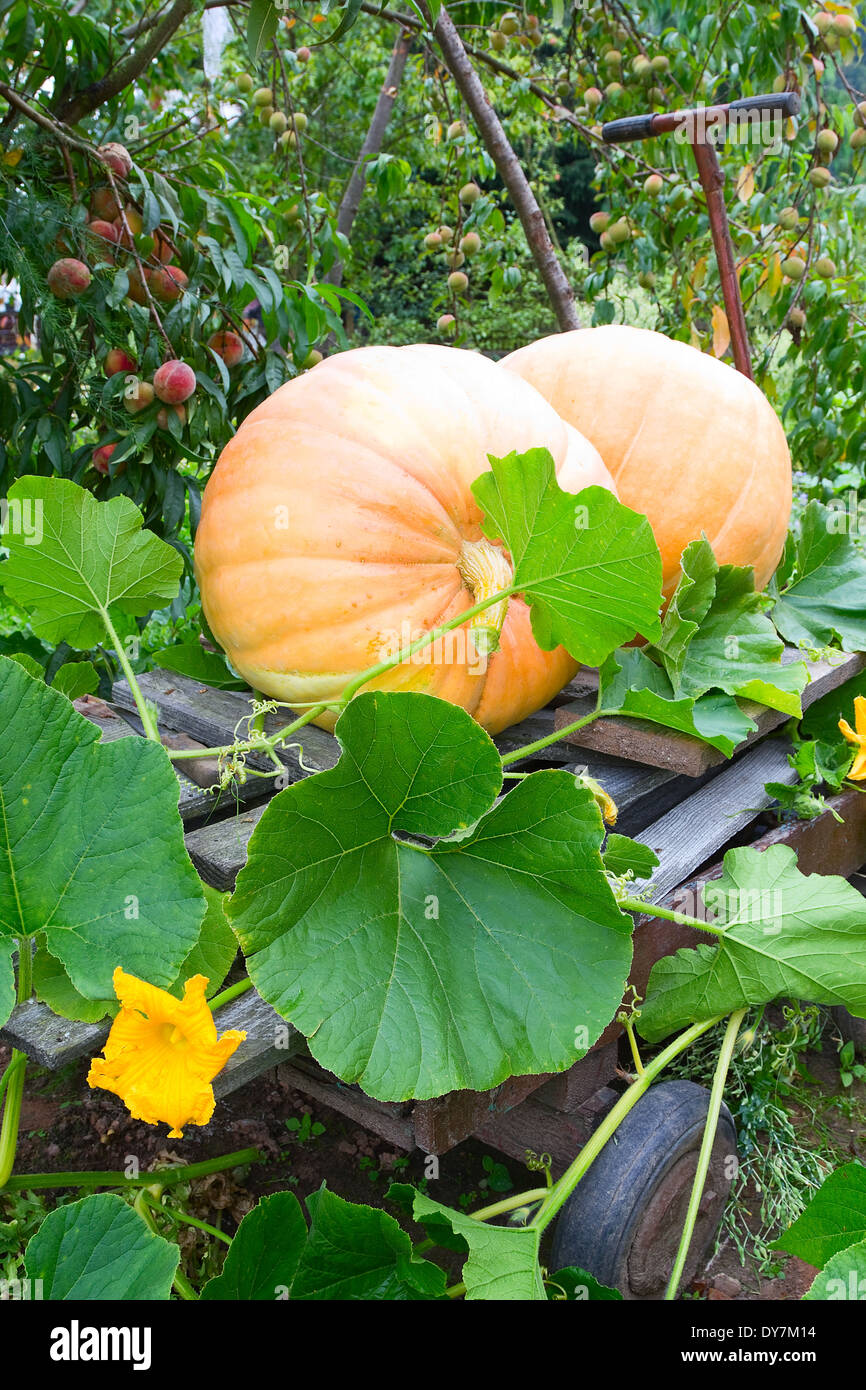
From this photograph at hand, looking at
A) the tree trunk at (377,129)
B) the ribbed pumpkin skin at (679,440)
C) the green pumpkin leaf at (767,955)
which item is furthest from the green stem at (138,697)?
the tree trunk at (377,129)

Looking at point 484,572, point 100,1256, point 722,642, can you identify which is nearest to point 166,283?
point 484,572

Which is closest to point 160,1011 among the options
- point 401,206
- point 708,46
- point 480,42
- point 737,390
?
point 737,390

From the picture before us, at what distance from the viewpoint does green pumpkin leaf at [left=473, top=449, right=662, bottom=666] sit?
3.07 feet

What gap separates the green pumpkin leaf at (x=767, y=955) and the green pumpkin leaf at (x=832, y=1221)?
20 cm

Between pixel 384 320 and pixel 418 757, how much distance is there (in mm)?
10528

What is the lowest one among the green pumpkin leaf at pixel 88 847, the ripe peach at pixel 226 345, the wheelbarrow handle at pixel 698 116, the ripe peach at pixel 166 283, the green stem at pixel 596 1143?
the green stem at pixel 596 1143

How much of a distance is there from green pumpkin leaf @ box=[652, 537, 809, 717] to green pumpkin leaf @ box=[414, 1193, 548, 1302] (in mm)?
648

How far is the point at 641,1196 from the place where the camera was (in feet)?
3.65

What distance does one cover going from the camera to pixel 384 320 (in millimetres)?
10570

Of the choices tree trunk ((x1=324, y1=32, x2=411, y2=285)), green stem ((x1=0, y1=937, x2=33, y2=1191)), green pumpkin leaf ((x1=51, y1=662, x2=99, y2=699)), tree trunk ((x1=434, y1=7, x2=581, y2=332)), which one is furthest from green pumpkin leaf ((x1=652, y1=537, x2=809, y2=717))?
tree trunk ((x1=324, y1=32, x2=411, y2=285))

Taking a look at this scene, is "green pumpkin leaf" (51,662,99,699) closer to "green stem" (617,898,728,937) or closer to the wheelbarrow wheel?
"green stem" (617,898,728,937)

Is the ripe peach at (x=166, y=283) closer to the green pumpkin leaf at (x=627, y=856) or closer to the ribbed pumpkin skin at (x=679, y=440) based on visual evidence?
the ribbed pumpkin skin at (x=679, y=440)

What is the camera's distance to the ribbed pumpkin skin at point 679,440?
1550mm

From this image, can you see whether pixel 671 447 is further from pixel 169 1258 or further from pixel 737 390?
pixel 169 1258
